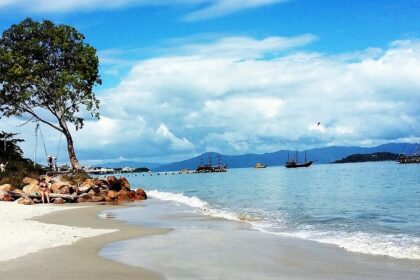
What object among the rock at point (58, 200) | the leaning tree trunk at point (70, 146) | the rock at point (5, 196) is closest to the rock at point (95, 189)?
the rock at point (58, 200)

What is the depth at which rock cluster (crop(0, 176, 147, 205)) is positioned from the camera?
1377 inches

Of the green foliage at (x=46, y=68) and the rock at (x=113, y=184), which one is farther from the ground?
the green foliage at (x=46, y=68)

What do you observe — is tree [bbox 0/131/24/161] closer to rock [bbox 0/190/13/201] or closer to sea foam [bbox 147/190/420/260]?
rock [bbox 0/190/13/201]

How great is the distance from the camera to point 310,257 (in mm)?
12969

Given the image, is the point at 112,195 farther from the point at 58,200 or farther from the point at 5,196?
the point at 5,196

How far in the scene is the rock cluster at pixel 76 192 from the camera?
35.0 meters

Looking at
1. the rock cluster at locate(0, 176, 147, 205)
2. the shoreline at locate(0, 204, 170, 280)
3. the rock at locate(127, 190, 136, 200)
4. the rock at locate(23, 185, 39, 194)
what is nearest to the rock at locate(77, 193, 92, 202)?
the rock cluster at locate(0, 176, 147, 205)

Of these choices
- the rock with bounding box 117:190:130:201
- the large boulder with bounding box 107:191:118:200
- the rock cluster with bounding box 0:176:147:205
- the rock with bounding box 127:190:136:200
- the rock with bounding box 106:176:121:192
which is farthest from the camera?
the rock with bounding box 106:176:121:192

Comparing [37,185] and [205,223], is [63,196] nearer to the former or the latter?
[37,185]

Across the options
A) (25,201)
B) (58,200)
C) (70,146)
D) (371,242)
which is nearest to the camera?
(371,242)

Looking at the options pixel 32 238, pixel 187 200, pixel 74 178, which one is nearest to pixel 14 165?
pixel 74 178

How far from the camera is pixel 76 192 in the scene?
38.9 meters

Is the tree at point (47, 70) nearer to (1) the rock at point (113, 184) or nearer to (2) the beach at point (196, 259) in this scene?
(1) the rock at point (113, 184)

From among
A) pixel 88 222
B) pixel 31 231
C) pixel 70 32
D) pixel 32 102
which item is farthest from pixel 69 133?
pixel 31 231
